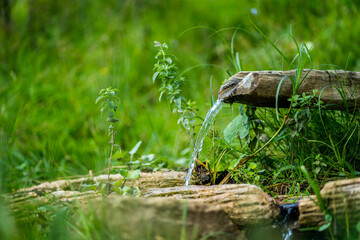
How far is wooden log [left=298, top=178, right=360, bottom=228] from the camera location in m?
1.39

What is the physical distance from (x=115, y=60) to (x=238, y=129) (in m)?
2.82

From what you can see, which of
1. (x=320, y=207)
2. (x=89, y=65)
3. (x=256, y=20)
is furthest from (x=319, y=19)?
(x=320, y=207)

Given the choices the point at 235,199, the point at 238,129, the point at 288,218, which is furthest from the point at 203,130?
the point at 288,218

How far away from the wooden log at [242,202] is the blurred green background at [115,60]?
950mm

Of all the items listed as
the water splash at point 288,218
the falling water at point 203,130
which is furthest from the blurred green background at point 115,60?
the water splash at point 288,218

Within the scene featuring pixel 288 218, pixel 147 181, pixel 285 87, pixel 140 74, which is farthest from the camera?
pixel 140 74

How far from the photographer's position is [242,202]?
1.55 meters

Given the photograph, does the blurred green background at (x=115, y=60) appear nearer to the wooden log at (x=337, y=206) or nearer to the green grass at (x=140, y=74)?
the green grass at (x=140, y=74)

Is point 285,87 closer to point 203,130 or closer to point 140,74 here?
point 203,130

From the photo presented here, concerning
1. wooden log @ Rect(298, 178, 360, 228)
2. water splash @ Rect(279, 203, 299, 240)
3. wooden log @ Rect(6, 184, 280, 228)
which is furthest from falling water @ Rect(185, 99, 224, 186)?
wooden log @ Rect(298, 178, 360, 228)

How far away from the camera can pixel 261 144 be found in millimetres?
2064

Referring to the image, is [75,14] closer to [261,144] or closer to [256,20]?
[256,20]

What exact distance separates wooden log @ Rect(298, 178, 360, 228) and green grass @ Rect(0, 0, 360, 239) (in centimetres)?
37

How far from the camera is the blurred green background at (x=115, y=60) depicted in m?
3.38
